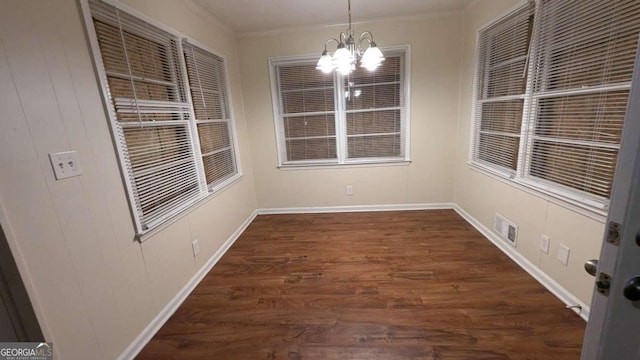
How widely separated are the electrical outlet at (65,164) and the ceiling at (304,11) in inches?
77.1

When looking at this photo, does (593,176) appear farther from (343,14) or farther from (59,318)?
(59,318)

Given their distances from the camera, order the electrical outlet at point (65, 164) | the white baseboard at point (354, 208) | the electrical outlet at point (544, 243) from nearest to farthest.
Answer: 1. the electrical outlet at point (65, 164)
2. the electrical outlet at point (544, 243)
3. the white baseboard at point (354, 208)

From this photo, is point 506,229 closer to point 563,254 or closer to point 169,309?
point 563,254

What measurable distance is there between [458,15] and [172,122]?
11.2 feet

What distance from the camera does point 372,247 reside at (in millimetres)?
2785

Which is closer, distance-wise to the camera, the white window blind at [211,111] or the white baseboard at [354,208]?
the white window blind at [211,111]

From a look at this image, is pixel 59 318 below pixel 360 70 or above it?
below

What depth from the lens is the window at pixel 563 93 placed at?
1499mm

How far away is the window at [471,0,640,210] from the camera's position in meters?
1.50

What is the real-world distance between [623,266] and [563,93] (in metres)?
1.77

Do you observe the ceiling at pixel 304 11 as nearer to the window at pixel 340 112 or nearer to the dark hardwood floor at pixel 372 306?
the window at pixel 340 112

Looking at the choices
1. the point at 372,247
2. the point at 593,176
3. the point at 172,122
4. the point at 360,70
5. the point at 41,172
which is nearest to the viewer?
the point at 41,172

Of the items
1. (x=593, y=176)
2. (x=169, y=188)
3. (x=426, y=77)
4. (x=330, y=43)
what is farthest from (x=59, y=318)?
(x=426, y=77)

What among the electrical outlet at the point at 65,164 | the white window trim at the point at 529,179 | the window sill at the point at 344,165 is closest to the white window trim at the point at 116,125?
the electrical outlet at the point at 65,164
